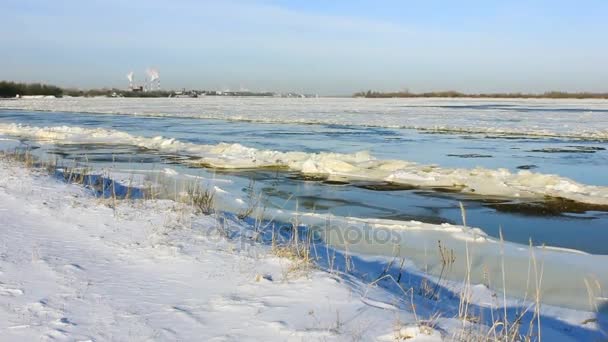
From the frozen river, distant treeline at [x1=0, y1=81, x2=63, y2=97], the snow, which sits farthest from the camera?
distant treeline at [x1=0, y1=81, x2=63, y2=97]

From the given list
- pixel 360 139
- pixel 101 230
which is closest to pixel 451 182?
pixel 101 230

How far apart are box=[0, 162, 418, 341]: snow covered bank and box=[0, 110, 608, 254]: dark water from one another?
347 cm

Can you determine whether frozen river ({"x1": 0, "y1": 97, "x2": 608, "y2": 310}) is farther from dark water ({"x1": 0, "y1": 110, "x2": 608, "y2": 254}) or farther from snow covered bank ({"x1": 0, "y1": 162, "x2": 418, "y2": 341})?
snow covered bank ({"x1": 0, "y1": 162, "x2": 418, "y2": 341})

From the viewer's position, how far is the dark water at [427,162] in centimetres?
783

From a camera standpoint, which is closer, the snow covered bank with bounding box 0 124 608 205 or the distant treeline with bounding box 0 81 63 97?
the snow covered bank with bounding box 0 124 608 205

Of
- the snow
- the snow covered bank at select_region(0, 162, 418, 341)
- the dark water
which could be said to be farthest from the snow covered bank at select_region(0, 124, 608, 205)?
the snow covered bank at select_region(0, 162, 418, 341)

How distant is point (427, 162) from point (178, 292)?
10.9 m

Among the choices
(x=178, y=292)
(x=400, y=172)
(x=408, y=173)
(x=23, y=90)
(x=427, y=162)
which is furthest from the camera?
(x=23, y=90)

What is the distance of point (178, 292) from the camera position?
4055 millimetres

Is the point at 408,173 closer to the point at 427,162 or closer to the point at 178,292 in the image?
the point at 427,162

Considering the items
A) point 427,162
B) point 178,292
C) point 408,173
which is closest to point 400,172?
point 408,173

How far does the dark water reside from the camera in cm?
783

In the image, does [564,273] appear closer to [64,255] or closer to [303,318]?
[303,318]

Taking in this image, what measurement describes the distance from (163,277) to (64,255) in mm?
1069
